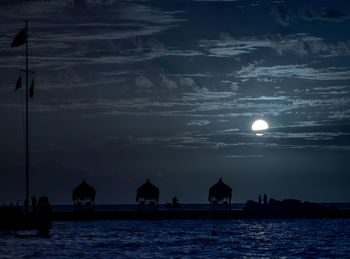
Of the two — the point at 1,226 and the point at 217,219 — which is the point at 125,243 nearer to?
the point at 1,226

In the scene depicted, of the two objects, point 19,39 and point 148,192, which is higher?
point 19,39

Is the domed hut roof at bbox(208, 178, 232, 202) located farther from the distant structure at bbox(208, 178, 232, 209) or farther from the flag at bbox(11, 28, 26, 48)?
the flag at bbox(11, 28, 26, 48)

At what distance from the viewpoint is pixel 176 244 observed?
6197 cm

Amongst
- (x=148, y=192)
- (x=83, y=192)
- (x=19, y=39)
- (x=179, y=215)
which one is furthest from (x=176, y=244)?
(x=179, y=215)

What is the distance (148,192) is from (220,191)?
11.7 m

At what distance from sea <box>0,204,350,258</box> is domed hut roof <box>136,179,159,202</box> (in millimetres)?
18449

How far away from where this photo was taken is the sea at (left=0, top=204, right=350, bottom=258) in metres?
52.7

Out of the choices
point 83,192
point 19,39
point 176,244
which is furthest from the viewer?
point 83,192

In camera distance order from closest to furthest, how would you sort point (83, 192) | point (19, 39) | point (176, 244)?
point (19, 39) < point (176, 244) < point (83, 192)

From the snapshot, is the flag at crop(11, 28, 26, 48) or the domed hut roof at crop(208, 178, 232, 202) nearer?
the flag at crop(11, 28, 26, 48)

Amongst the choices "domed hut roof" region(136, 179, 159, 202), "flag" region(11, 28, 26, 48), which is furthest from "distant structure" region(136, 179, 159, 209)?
"flag" region(11, 28, 26, 48)

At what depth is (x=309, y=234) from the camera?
259 feet

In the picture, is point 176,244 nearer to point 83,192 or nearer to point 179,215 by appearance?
point 83,192

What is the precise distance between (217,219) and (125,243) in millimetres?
47318
